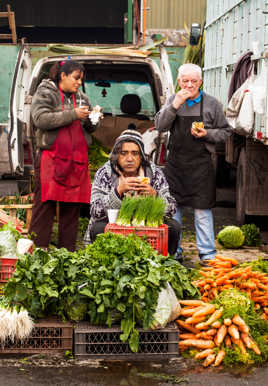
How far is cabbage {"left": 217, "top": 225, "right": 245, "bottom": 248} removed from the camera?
818 cm

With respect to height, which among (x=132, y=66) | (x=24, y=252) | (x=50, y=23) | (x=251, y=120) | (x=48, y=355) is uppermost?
(x=50, y=23)

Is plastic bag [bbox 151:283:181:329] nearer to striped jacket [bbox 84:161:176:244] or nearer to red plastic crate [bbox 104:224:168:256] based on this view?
red plastic crate [bbox 104:224:168:256]

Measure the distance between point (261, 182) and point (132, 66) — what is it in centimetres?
216

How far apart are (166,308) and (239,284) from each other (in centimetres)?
92

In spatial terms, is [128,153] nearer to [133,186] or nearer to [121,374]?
[133,186]

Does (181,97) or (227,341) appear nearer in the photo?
(227,341)

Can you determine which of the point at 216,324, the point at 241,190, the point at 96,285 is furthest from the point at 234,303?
the point at 241,190

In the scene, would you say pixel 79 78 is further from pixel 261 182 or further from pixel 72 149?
pixel 261 182

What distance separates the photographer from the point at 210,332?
16.0 ft

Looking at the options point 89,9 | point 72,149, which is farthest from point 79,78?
point 89,9

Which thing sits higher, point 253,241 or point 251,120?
point 251,120

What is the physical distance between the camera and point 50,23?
22359 mm

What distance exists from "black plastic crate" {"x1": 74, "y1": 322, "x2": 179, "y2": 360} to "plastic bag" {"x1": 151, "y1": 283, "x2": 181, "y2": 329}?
0.19 ft

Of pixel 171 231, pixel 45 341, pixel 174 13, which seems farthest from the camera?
pixel 174 13
